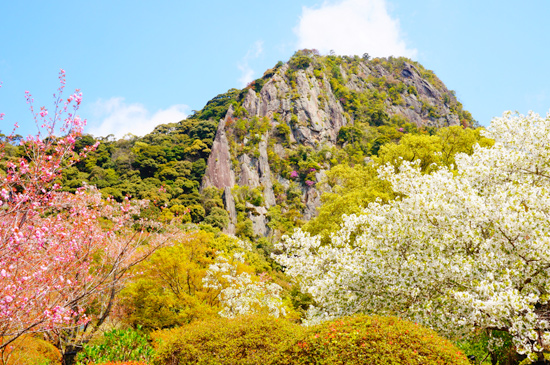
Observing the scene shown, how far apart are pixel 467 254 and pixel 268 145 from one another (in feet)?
180

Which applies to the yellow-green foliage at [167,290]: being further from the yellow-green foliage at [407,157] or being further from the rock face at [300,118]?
the rock face at [300,118]

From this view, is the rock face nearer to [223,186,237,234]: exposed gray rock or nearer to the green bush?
[223,186,237,234]: exposed gray rock

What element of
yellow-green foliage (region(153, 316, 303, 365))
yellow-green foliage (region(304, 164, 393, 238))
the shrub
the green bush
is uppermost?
yellow-green foliage (region(304, 164, 393, 238))

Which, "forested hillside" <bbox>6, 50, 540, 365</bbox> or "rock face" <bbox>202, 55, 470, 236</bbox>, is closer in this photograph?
"forested hillside" <bbox>6, 50, 540, 365</bbox>

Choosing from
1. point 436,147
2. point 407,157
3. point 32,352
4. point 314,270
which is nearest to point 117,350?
point 32,352

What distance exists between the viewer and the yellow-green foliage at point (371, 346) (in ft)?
15.3

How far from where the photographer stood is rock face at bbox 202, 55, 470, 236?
52.1 metres

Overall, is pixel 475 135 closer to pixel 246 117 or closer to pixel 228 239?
pixel 228 239

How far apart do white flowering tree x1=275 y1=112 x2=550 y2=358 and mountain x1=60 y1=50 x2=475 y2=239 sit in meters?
23.1

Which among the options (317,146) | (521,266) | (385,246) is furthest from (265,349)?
(317,146)

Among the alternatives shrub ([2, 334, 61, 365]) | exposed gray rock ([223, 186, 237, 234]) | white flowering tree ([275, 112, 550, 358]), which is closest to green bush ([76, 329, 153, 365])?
shrub ([2, 334, 61, 365])

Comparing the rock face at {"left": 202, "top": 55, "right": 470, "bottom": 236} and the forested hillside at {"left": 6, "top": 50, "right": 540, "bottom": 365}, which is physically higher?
the rock face at {"left": 202, "top": 55, "right": 470, "bottom": 236}

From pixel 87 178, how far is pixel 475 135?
142ft

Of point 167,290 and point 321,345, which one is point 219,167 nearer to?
point 167,290
